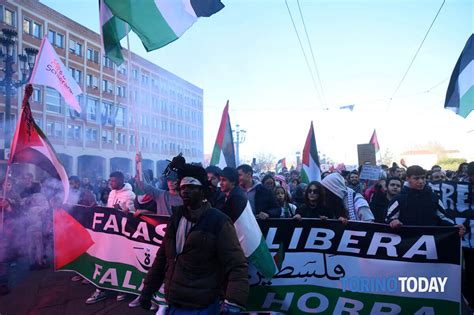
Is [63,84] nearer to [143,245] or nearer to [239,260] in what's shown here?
[143,245]

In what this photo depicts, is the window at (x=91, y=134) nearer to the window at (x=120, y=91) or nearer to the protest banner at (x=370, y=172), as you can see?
the window at (x=120, y=91)

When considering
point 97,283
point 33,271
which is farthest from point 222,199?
point 33,271

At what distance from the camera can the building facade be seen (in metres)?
26.8

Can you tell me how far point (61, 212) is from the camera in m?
4.98

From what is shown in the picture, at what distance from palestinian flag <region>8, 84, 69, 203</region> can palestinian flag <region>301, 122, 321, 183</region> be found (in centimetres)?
457

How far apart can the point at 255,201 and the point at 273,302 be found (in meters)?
1.33

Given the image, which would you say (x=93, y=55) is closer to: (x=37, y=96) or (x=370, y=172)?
(x=37, y=96)

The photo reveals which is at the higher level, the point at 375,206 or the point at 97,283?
the point at 375,206

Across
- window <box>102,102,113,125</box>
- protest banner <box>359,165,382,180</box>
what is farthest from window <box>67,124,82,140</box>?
protest banner <box>359,165,382,180</box>

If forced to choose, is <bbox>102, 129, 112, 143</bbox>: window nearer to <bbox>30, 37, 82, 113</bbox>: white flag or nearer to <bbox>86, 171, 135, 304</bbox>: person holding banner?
<bbox>30, 37, 82, 113</bbox>: white flag

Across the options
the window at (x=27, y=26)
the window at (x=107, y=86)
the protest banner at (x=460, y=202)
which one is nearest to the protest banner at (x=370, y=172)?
the protest banner at (x=460, y=202)

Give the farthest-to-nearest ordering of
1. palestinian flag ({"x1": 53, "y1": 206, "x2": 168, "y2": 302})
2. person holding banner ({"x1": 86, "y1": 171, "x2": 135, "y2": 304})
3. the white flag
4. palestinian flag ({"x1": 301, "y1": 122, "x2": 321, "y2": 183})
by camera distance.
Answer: palestinian flag ({"x1": 301, "y1": 122, "x2": 321, "y2": 183})
person holding banner ({"x1": 86, "y1": 171, "x2": 135, "y2": 304})
the white flag
palestinian flag ({"x1": 53, "y1": 206, "x2": 168, "y2": 302})

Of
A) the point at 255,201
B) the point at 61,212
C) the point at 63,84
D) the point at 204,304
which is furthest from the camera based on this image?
the point at 63,84

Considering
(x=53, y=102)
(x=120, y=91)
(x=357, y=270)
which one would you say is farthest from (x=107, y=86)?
(x=357, y=270)
